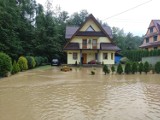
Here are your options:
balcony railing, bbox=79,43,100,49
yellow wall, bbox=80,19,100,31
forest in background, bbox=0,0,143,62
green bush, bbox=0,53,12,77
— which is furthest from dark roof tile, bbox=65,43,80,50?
green bush, bbox=0,53,12,77

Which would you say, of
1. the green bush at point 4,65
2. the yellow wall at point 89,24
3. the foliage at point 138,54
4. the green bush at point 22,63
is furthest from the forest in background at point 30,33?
the foliage at point 138,54

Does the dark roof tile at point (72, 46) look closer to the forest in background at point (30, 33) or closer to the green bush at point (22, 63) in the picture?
the forest in background at point (30, 33)

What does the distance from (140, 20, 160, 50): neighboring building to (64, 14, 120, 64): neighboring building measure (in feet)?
27.9

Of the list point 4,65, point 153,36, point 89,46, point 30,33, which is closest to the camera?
point 4,65

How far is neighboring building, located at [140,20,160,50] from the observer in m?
39.7

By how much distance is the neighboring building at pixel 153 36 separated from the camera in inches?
1563

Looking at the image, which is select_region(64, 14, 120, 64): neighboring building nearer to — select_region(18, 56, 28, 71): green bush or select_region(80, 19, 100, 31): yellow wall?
select_region(80, 19, 100, 31): yellow wall

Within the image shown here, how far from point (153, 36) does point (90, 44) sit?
13.5 metres

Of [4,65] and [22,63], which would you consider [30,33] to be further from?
[4,65]

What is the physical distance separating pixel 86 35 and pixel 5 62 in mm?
20295

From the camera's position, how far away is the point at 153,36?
4153 cm

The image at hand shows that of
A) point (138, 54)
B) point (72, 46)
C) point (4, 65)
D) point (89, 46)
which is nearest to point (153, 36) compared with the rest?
point (138, 54)

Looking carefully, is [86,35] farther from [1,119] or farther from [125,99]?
[1,119]

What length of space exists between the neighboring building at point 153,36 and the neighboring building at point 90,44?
335 inches
